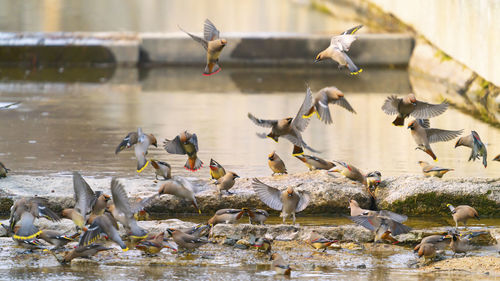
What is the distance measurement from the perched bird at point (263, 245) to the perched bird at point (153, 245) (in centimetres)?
55

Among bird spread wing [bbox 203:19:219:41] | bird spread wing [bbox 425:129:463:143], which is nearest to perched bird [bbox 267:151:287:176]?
bird spread wing [bbox 203:19:219:41]

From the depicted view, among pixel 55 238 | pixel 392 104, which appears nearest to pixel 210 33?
pixel 392 104

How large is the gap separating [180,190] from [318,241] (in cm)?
116

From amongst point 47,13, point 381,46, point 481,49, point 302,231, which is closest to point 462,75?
point 481,49

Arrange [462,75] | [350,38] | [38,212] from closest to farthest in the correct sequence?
[38,212], [350,38], [462,75]

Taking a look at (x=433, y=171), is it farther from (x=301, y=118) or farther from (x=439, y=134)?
(x=301, y=118)

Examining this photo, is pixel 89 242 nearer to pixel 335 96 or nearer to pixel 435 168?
pixel 335 96

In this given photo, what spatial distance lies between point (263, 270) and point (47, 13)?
1714 cm

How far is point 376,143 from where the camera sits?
9.09 m

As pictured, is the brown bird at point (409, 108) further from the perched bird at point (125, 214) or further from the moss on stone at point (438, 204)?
the perched bird at point (125, 214)

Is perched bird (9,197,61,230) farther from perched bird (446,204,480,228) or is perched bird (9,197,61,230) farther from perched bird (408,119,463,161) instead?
perched bird (408,119,463,161)

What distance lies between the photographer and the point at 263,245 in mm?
5531

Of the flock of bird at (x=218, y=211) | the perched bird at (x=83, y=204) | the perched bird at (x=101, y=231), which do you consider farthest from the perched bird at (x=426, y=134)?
the perched bird at (x=101, y=231)

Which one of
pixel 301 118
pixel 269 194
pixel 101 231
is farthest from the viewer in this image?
pixel 301 118
